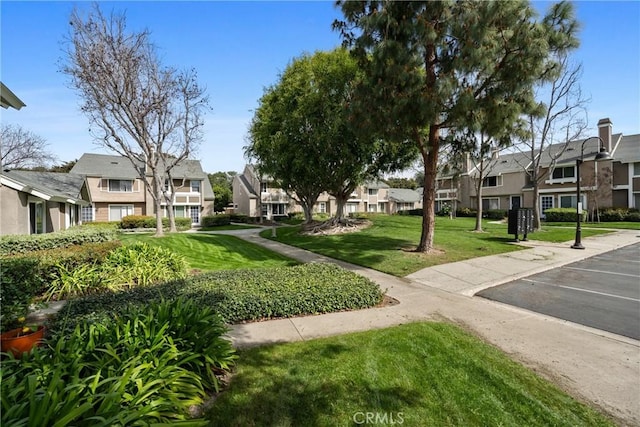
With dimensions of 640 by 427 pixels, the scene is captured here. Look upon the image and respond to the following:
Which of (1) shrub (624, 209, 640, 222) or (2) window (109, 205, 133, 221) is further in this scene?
(2) window (109, 205, 133, 221)

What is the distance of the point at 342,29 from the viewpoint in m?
12.3

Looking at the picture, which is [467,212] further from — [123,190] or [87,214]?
[87,214]

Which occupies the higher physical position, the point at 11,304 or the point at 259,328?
the point at 11,304

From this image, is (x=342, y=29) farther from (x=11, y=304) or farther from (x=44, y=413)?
(x=44, y=413)

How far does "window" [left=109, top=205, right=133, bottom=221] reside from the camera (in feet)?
109

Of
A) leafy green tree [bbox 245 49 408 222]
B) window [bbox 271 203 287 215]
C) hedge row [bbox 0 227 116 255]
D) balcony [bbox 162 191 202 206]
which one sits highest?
leafy green tree [bbox 245 49 408 222]

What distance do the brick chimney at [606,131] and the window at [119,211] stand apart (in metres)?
48.3

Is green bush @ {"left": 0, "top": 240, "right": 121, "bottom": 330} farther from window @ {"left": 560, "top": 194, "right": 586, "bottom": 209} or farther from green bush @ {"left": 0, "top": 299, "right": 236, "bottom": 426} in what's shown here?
window @ {"left": 560, "top": 194, "right": 586, "bottom": 209}

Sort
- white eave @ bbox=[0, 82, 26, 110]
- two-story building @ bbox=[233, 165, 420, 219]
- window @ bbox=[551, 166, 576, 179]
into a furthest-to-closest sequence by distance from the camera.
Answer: two-story building @ bbox=[233, 165, 420, 219], window @ bbox=[551, 166, 576, 179], white eave @ bbox=[0, 82, 26, 110]

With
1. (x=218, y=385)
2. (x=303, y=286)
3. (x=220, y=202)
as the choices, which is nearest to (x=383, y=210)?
(x=220, y=202)

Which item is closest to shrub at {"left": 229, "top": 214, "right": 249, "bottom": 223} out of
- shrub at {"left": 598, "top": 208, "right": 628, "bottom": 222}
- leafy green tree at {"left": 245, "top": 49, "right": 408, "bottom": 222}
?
leafy green tree at {"left": 245, "top": 49, "right": 408, "bottom": 222}

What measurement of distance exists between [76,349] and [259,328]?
2732 mm

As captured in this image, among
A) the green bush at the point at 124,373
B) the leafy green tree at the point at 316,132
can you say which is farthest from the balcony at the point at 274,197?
the green bush at the point at 124,373

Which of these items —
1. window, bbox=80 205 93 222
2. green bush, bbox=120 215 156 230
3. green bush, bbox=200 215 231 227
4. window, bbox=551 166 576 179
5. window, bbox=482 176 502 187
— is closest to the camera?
green bush, bbox=120 215 156 230
